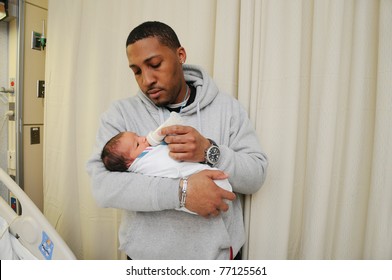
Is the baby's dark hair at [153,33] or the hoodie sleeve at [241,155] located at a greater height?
Result: the baby's dark hair at [153,33]

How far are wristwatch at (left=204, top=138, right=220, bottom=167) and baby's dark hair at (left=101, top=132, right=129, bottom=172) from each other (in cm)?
27

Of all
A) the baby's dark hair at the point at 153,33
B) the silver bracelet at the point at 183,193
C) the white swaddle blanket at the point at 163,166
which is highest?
the baby's dark hair at the point at 153,33

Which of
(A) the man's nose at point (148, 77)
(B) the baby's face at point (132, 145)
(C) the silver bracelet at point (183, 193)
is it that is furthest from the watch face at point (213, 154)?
(A) the man's nose at point (148, 77)

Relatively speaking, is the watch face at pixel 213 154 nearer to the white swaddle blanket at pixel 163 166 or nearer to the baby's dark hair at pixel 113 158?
the white swaddle blanket at pixel 163 166

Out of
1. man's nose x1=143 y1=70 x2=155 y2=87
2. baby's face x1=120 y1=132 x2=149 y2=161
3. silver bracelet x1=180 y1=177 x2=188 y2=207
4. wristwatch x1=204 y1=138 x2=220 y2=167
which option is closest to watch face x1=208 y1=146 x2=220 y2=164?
wristwatch x1=204 y1=138 x2=220 y2=167

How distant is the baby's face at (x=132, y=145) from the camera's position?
33.1 inches

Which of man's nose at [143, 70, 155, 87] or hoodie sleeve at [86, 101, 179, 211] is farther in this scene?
man's nose at [143, 70, 155, 87]

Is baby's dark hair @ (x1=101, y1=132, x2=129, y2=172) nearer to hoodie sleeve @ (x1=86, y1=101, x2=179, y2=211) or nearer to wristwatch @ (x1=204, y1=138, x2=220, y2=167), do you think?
hoodie sleeve @ (x1=86, y1=101, x2=179, y2=211)

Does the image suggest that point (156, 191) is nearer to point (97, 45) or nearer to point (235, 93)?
point (235, 93)

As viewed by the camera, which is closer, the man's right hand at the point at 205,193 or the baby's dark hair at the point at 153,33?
the man's right hand at the point at 205,193

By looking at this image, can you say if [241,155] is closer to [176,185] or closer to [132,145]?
[176,185]

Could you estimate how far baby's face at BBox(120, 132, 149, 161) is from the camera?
840 millimetres

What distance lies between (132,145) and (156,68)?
293 millimetres
